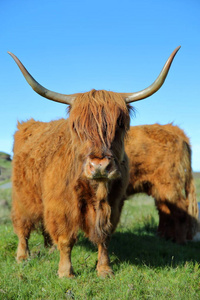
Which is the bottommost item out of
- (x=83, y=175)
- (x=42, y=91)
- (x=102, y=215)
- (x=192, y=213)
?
(x=192, y=213)

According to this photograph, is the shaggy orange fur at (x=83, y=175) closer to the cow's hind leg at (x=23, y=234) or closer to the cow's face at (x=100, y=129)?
the cow's face at (x=100, y=129)

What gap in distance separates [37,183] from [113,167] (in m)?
1.56

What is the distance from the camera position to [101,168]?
291 cm

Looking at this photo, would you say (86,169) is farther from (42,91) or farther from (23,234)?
(23,234)

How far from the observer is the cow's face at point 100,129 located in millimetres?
3003

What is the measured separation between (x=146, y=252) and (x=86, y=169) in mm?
2380

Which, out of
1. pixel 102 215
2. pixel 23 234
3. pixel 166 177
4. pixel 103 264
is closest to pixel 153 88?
pixel 102 215

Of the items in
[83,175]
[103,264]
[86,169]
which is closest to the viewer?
[86,169]

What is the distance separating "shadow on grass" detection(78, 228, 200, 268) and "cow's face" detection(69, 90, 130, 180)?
173cm

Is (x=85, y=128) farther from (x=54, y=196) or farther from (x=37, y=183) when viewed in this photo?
(x=37, y=183)

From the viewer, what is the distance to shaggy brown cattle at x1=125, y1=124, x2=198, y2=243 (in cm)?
633

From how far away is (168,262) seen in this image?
4398mm

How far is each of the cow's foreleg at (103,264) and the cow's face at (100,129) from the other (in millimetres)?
1186

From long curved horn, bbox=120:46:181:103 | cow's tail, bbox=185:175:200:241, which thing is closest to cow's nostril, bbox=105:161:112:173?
long curved horn, bbox=120:46:181:103
